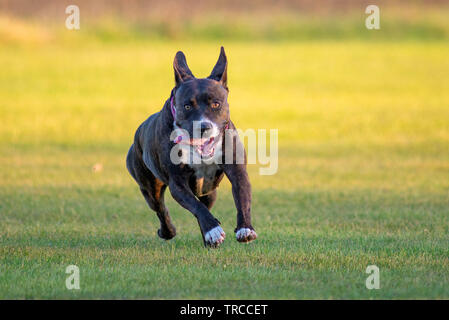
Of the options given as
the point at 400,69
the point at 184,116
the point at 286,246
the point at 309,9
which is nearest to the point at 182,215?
the point at 286,246

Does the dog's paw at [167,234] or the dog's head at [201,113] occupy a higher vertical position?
the dog's head at [201,113]

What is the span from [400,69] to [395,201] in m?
20.3

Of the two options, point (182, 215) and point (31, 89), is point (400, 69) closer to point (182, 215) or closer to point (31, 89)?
point (31, 89)

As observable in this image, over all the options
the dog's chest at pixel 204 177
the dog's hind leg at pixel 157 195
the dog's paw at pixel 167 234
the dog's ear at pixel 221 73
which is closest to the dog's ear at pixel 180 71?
the dog's ear at pixel 221 73

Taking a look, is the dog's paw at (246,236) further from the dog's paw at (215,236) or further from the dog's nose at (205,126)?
the dog's nose at (205,126)

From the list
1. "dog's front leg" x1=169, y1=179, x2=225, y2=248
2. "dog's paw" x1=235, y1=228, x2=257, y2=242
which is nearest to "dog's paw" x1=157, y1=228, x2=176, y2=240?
"dog's front leg" x1=169, y1=179, x2=225, y2=248

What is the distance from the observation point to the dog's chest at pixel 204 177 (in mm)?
7375

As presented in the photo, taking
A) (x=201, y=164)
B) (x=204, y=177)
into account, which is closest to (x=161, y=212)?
(x=204, y=177)

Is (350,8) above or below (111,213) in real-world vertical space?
above

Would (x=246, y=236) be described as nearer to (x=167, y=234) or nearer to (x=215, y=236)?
(x=215, y=236)

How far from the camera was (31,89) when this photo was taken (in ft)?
82.5

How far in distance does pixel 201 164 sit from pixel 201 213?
508 millimetres

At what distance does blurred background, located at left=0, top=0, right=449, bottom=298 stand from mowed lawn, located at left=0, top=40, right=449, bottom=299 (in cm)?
3

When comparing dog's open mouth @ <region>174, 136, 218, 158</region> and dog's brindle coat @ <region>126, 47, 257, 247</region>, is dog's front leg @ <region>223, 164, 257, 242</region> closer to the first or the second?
dog's brindle coat @ <region>126, 47, 257, 247</region>
